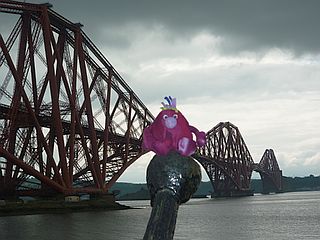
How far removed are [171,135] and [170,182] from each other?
1.39 feet

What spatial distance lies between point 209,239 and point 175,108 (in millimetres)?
28539

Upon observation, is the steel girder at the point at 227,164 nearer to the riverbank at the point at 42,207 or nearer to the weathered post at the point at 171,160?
the riverbank at the point at 42,207

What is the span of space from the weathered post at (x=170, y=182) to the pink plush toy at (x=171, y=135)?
7 cm

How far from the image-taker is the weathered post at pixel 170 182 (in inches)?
177

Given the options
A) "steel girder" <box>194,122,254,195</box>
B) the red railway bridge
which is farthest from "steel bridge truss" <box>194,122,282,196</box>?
the red railway bridge

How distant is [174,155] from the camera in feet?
15.5

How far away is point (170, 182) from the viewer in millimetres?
4680

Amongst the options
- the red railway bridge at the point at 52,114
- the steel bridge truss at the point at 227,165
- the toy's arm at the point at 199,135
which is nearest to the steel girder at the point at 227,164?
the steel bridge truss at the point at 227,165

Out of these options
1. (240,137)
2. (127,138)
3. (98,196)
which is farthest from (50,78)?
(240,137)

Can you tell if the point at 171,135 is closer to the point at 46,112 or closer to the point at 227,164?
the point at 46,112

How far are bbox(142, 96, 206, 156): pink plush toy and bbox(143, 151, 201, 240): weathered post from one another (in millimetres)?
65

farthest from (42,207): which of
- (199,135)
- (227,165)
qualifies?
(227,165)

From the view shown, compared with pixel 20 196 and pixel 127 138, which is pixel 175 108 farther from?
pixel 127 138

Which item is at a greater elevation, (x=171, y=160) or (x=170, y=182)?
(x=171, y=160)
